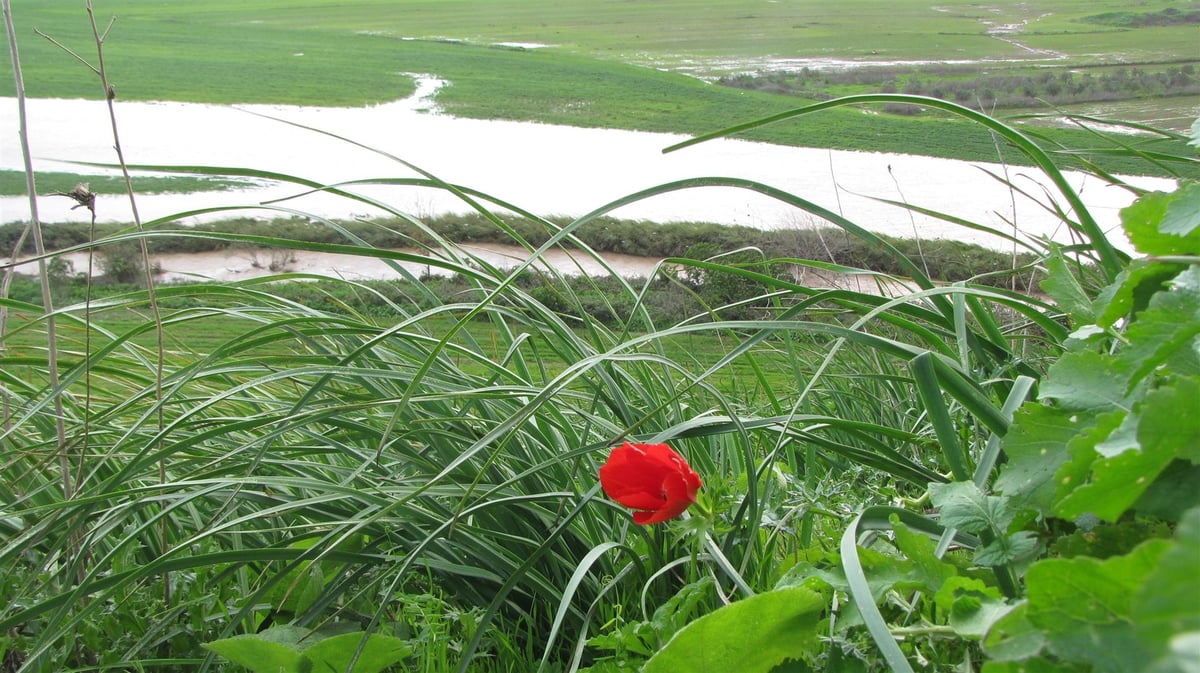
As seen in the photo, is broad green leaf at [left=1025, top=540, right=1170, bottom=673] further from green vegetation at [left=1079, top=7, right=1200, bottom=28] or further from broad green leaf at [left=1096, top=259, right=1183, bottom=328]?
green vegetation at [left=1079, top=7, right=1200, bottom=28]

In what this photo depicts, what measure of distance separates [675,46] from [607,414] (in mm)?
10700

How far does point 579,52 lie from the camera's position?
11.1m

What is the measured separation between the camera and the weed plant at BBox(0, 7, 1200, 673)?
1.10 feet

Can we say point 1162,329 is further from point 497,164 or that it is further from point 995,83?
point 497,164

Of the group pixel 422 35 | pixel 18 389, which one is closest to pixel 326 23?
pixel 422 35

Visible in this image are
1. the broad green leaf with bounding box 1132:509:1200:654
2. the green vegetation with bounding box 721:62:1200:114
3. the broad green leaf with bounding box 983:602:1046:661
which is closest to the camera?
the broad green leaf with bounding box 1132:509:1200:654

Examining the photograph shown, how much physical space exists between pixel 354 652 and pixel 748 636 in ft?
0.81

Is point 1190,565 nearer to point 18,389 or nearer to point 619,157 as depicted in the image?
point 18,389

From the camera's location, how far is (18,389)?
3.16 ft

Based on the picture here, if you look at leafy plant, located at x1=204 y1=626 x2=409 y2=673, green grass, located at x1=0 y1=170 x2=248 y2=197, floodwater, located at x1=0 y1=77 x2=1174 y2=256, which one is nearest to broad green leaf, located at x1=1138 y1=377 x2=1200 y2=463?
leafy plant, located at x1=204 y1=626 x2=409 y2=673

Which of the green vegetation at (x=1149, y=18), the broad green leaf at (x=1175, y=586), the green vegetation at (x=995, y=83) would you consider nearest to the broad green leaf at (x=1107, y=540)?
the broad green leaf at (x=1175, y=586)

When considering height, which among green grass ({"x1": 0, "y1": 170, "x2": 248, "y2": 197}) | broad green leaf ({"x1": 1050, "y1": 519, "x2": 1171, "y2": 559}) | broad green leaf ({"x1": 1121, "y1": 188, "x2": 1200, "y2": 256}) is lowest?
green grass ({"x1": 0, "y1": 170, "x2": 248, "y2": 197})

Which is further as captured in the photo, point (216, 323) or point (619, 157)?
point (619, 157)

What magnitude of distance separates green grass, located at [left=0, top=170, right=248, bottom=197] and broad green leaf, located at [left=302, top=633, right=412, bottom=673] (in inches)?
220
